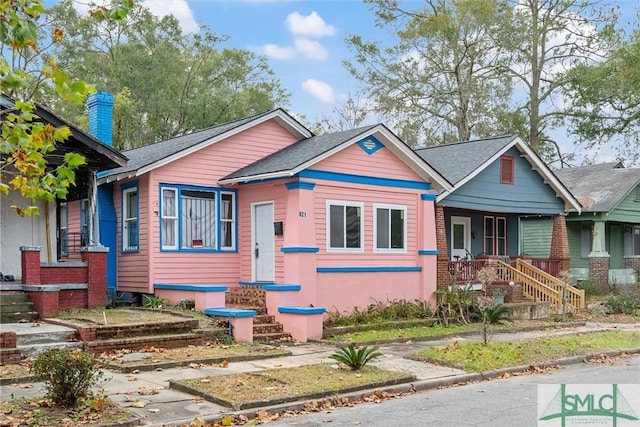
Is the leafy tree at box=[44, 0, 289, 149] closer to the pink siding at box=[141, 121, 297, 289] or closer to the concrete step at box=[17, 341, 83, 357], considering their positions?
the pink siding at box=[141, 121, 297, 289]

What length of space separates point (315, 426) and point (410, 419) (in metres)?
1.17

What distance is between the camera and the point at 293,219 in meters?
16.7

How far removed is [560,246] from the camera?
993 inches

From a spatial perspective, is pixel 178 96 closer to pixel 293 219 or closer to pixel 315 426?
pixel 293 219

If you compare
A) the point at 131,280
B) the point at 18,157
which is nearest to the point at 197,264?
the point at 131,280

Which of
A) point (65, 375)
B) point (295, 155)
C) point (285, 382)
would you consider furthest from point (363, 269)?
point (65, 375)

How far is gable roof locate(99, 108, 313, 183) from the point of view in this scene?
56.0ft

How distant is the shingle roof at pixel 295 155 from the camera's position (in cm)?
1702

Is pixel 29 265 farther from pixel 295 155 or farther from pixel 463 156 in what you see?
pixel 463 156

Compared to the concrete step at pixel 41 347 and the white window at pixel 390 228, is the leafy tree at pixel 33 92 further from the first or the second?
the white window at pixel 390 228

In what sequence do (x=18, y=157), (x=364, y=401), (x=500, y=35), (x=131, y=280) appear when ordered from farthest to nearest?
(x=500, y=35)
(x=131, y=280)
(x=364, y=401)
(x=18, y=157)

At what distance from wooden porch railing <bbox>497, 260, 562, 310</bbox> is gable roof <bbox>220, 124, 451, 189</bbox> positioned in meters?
4.92

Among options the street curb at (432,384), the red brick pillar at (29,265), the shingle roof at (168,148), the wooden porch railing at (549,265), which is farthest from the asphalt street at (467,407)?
the wooden porch railing at (549,265)

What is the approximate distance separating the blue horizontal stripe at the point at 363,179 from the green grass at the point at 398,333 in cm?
384
